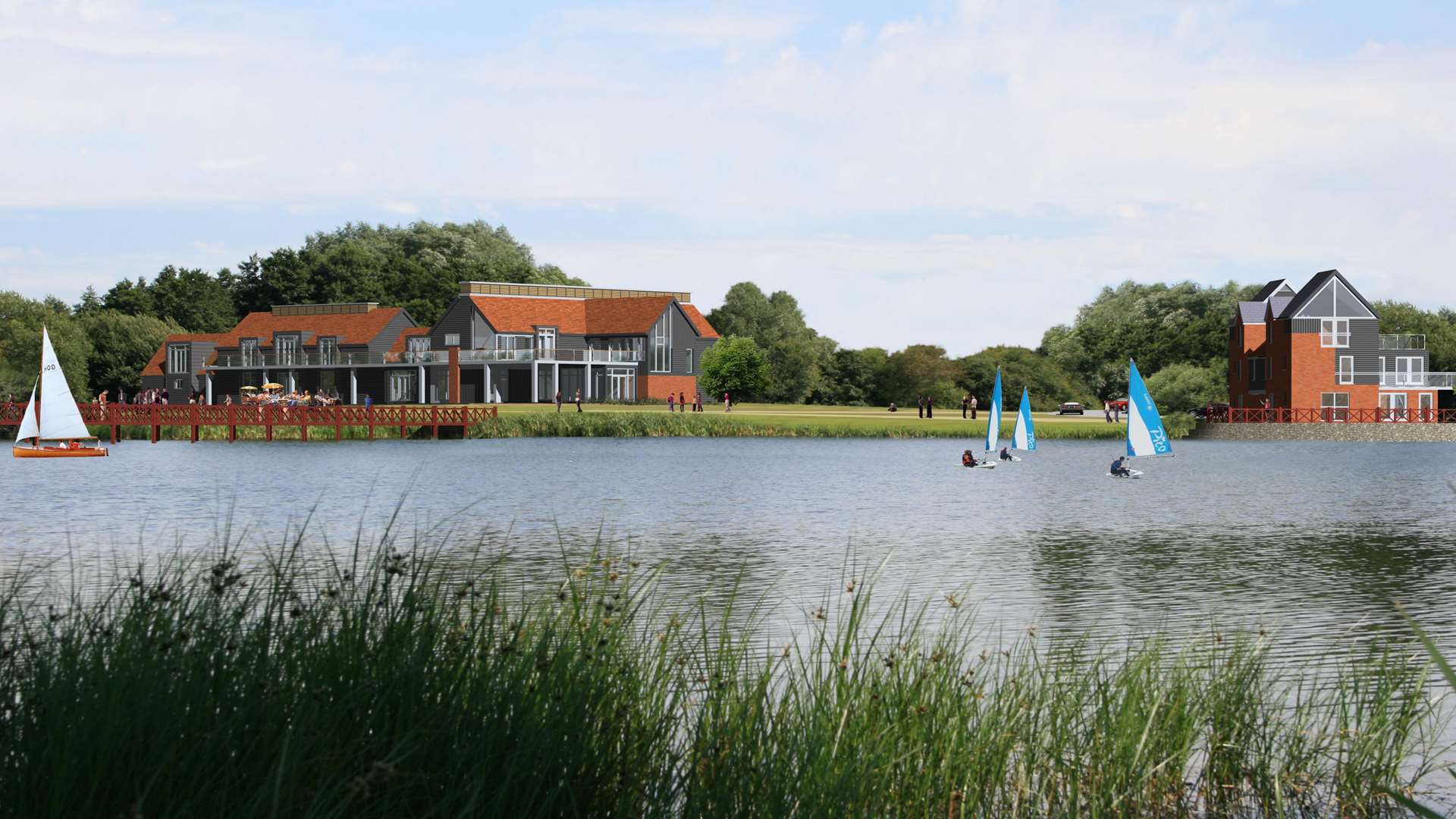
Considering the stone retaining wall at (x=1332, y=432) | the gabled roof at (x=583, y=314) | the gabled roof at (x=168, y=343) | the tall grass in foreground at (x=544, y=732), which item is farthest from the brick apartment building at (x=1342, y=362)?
the tall grass in foreground at (x=544, y=732)

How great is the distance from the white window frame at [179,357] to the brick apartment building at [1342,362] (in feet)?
222

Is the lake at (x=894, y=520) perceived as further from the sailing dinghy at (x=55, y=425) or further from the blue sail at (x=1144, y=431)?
the blue sail at (x=1144, y=431)

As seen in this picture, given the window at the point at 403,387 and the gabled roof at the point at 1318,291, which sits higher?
the gabled roof at the point at 1318,291

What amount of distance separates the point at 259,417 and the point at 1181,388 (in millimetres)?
48929

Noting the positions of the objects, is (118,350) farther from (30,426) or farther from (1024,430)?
(1024,430)

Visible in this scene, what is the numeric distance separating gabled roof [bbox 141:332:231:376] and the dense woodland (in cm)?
114

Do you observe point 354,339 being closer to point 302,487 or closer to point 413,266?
point 413,266

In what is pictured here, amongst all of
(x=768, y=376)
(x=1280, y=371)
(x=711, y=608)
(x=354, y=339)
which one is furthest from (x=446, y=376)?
(x=711, y=608)

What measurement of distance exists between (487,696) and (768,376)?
8144 cm

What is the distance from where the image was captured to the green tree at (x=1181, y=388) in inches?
3135

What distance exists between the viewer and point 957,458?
53.7m

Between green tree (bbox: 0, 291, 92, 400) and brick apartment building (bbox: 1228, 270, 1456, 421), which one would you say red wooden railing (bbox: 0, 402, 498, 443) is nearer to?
green tree (bbox: 0, 291, 92, 400)

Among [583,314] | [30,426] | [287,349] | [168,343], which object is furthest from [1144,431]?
[168,343]

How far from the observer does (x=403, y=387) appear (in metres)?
89.2
